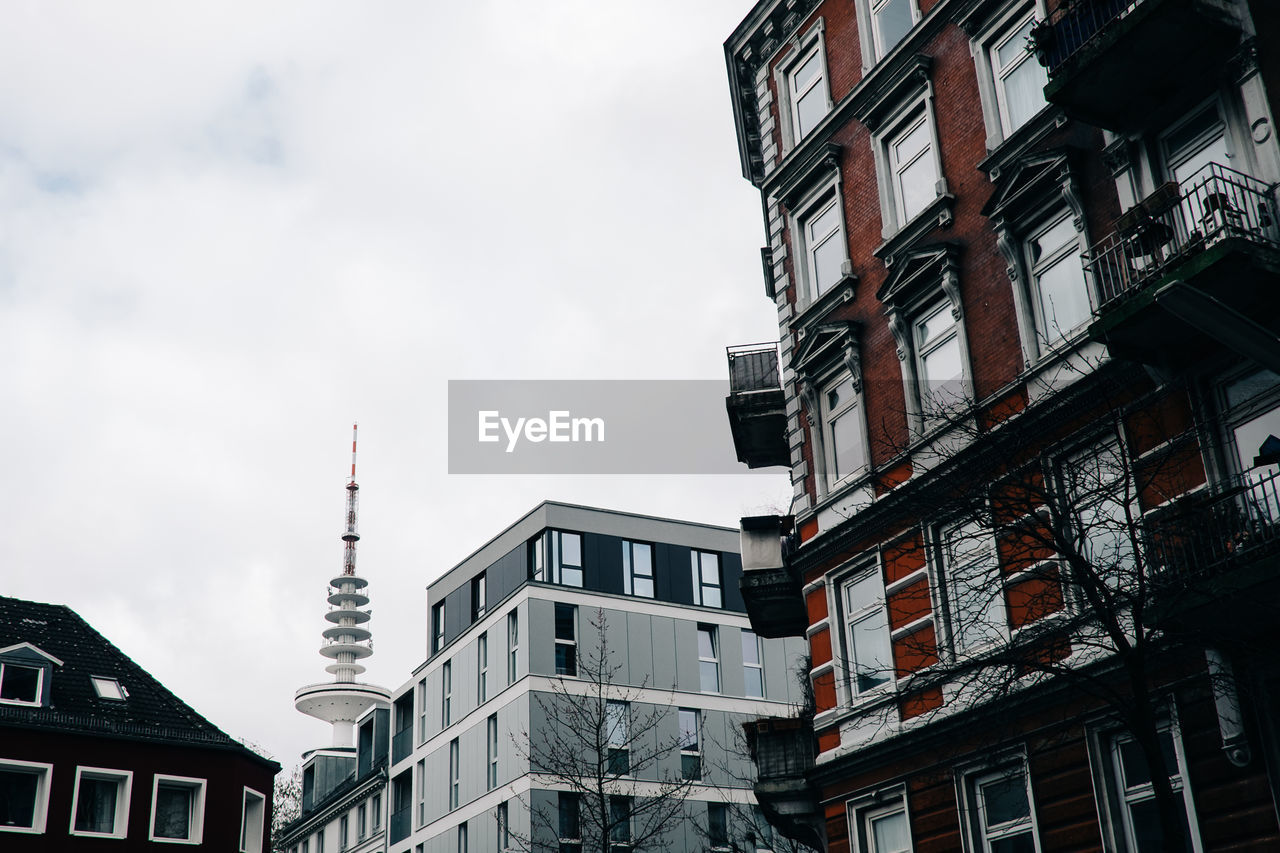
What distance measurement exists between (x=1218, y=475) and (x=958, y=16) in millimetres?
9542

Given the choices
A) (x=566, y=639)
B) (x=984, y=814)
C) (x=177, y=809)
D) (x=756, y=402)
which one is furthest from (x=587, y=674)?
(x=984, y=814)

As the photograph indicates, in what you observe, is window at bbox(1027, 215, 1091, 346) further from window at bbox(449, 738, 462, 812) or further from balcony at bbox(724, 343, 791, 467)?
window at bbox(449, 738, 462, 812)

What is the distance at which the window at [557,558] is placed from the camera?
51.1m

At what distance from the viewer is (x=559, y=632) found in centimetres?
5012

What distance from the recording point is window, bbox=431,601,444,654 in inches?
2290

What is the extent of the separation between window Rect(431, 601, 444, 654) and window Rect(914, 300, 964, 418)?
40906 mm

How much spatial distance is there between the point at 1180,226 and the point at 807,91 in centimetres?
1078

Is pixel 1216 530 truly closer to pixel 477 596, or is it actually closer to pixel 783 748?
pixel 783 748

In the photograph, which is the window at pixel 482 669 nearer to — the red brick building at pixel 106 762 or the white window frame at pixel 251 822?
the red brick building at pixel 106 762

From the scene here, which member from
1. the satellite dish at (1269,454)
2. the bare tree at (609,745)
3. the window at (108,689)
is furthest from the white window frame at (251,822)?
the satellite dish at (1269,454)

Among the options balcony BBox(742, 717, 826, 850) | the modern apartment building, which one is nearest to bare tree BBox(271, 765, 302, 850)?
the modern apartment building

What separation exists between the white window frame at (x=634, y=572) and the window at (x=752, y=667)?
14.6 ft

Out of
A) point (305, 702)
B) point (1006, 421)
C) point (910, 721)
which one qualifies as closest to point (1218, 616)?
point (1006, 421)

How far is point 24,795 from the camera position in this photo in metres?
34.6
